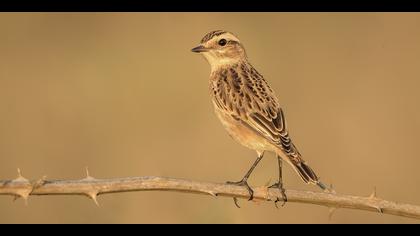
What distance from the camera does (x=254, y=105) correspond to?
7.76 meters

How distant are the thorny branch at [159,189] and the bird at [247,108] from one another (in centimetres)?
151

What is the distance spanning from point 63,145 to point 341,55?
16.9 ft

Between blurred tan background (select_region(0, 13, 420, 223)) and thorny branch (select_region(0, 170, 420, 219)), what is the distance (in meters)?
4.27

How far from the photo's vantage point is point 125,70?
13.2 metres

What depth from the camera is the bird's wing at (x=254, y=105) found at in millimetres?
7387

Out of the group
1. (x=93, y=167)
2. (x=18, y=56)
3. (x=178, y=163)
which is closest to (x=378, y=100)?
(x=178, y=163)

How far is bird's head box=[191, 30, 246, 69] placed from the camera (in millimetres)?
8672

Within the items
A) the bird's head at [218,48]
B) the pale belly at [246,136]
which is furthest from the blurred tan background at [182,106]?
the pale belly at [246,136]

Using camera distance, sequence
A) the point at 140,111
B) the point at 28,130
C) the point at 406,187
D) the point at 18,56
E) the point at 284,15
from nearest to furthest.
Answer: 1. the point at 406,187
2. the point at 28,130
3. the point at 140,111
4. the point at 18,56
5. the point at 284,15

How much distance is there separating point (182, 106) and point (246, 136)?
4676 millimetres

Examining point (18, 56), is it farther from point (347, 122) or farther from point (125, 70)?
point (347, 122)

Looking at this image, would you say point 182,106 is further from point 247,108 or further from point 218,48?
point 247,108

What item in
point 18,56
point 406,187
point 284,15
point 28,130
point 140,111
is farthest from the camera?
point 284,15

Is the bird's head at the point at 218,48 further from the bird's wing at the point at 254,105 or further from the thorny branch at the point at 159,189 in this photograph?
the thorny branch at the point at 159,189
